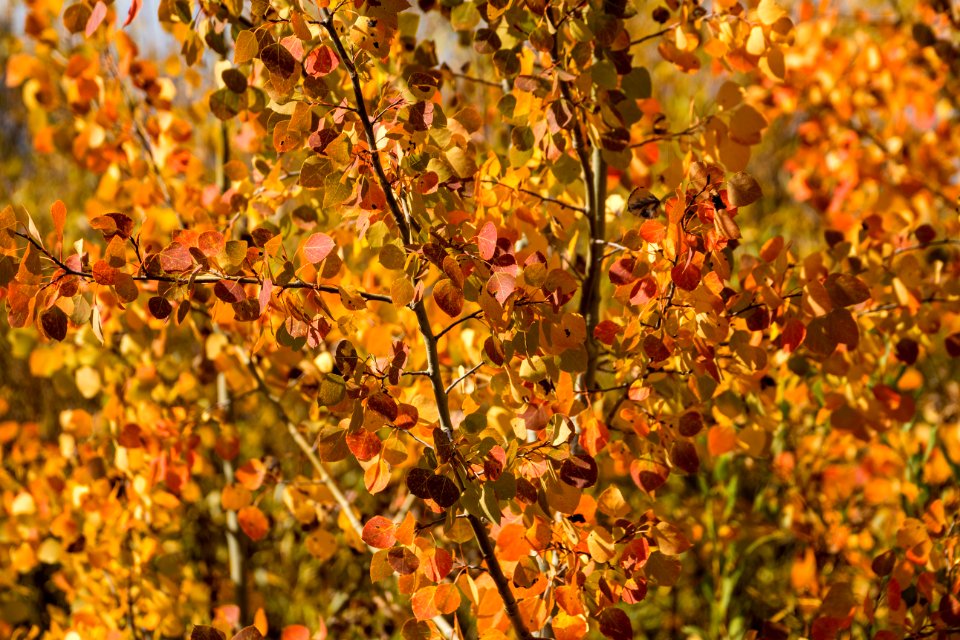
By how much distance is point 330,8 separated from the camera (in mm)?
863

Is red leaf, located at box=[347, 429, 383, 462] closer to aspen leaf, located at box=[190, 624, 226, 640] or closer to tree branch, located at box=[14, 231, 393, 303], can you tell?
tree branch, located at box=[14, 231, 393, 303]

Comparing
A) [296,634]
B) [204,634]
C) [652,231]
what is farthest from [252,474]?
[652,231]

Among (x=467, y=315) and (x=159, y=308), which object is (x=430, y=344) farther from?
(x=159, y=308)

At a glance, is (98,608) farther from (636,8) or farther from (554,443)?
(636,8)

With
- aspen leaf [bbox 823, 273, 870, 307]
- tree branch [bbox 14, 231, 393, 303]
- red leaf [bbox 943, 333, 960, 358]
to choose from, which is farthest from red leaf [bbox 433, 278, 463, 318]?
red leaf [bbox 943, 333, 960, 358]

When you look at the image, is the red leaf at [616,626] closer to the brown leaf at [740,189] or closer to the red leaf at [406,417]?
the red leaf at [406,417]

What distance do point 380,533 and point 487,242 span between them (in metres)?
0.34

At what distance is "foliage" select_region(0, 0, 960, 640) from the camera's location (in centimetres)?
86

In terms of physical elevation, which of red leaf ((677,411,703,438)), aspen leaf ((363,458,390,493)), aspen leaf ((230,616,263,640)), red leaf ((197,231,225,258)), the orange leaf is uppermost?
red leaf ((197,231,225,258))

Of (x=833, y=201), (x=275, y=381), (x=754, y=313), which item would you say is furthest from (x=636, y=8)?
(x=833, y=201)

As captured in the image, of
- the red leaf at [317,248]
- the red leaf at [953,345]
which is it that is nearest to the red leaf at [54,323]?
the red leaf at [317,248]

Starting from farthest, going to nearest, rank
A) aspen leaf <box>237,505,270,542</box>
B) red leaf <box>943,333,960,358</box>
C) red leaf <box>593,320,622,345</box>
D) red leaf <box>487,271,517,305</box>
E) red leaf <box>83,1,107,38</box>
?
1. aspen leaf <box>237,505,270,542</box>
2. red leaf <box>943,333,960,358</box>
3. red leaf <box>83,1,107,38</box>
4. red leaf <box>593,320,622,345</box>
5. red leaf <box>487,271,517,305</box>

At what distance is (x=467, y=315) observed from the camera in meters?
1.07

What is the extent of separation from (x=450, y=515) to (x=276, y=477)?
72cm
